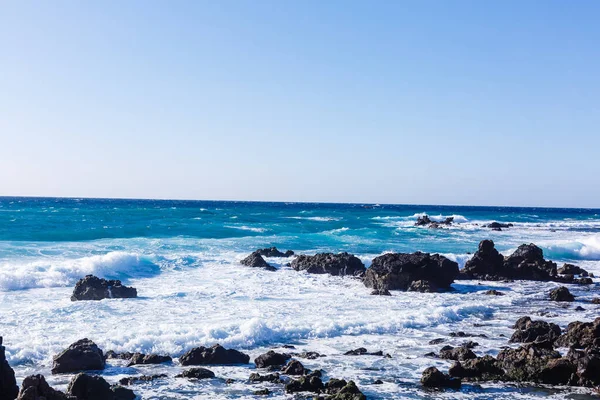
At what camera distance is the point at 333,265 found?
2772 centimetres

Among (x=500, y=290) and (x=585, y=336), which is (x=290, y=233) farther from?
(x=585, y=336)

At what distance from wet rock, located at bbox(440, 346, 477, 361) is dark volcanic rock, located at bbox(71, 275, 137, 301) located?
11659mm

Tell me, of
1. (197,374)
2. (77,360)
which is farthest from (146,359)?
(197,374)

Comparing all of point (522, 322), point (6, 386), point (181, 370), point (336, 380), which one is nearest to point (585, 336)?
point (522, 322)

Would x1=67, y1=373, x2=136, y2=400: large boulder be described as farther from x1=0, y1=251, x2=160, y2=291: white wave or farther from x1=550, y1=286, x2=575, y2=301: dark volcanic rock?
x1=550, y1=286, x2=575, y2=301: dark volcanic rock

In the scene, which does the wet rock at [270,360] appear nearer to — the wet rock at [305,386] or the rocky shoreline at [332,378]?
the rocky shoreline at [332,378]

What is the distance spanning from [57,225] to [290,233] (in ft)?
69.0

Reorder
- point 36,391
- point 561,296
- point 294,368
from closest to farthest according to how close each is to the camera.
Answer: point 36,391, point 294,368, point 561,296

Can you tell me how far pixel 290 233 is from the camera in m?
53.1

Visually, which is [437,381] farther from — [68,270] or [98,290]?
[68,270]

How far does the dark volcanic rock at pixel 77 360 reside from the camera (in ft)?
36.7

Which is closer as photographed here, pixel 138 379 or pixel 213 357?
pixel 138 379

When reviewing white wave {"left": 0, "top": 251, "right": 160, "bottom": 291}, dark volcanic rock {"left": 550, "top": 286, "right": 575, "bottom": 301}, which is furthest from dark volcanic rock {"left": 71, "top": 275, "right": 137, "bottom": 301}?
dark volcanic rock {"left": 550, "top": 286, "right": 575, "bottom": 301}

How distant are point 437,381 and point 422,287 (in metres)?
12.5
